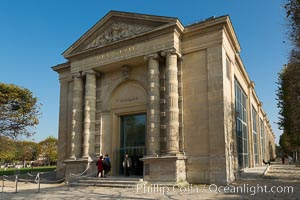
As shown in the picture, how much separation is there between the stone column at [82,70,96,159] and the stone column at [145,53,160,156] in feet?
16.6

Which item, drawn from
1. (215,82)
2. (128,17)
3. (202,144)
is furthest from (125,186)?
(128,17)

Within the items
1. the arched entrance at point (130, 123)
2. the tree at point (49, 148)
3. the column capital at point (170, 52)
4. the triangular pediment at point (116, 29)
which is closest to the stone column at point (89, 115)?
the arched entrance at point (130, 123)

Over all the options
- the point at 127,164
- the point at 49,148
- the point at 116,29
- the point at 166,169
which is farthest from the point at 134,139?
the point at 49,148

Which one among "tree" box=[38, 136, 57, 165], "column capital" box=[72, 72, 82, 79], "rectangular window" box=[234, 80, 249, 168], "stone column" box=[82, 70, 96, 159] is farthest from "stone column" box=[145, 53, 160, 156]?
"tree" box=[38, 136, 57, 165]

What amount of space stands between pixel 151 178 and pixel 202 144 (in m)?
3.55

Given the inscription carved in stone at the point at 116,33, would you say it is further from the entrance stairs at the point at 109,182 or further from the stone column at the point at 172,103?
the entrance stairs at the point at 109,182

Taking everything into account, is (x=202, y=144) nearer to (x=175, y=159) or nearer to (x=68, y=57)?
(x=175, y=159)

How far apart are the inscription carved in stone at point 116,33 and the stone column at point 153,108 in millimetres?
2367

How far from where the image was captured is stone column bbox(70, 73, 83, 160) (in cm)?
1967

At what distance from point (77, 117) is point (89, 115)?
1.12 metres

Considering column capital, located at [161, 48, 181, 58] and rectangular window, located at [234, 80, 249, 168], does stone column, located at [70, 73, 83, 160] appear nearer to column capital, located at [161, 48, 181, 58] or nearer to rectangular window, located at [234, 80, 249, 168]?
column capital, located at [161, 48, 181, 58]

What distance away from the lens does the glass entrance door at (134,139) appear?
18.6 meters

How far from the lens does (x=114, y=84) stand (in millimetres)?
20141

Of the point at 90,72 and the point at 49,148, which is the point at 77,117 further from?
the point at 49,148
